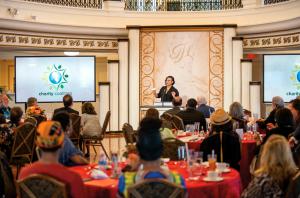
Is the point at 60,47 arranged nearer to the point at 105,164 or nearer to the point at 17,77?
the point at 17,77

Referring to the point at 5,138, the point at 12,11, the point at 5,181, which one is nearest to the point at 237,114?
the point at 5,138

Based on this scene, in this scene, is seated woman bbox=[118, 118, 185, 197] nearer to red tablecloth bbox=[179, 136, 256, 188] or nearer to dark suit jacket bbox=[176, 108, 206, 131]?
red tablecloth bbox=[179, 136, 256, 188]

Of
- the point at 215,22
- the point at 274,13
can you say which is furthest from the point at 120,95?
the point at 274,13

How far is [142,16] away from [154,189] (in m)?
Result: 13.3

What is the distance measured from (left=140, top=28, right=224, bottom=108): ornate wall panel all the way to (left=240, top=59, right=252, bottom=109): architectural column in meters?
0.64

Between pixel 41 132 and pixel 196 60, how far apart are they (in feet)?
39.7

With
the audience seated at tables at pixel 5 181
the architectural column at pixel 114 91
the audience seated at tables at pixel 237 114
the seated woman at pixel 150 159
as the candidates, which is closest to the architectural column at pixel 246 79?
the architectural column at pixel 114 91

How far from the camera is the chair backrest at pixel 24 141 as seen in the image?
7.83m

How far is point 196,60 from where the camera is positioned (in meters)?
15.7

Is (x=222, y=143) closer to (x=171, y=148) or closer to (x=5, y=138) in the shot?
(x=171, y=148)

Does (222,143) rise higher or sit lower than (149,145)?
lower

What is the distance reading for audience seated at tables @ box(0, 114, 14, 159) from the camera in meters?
7.88

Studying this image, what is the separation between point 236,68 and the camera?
Answer: 1538 cm

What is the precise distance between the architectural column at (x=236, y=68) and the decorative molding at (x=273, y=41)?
2.37 ft
